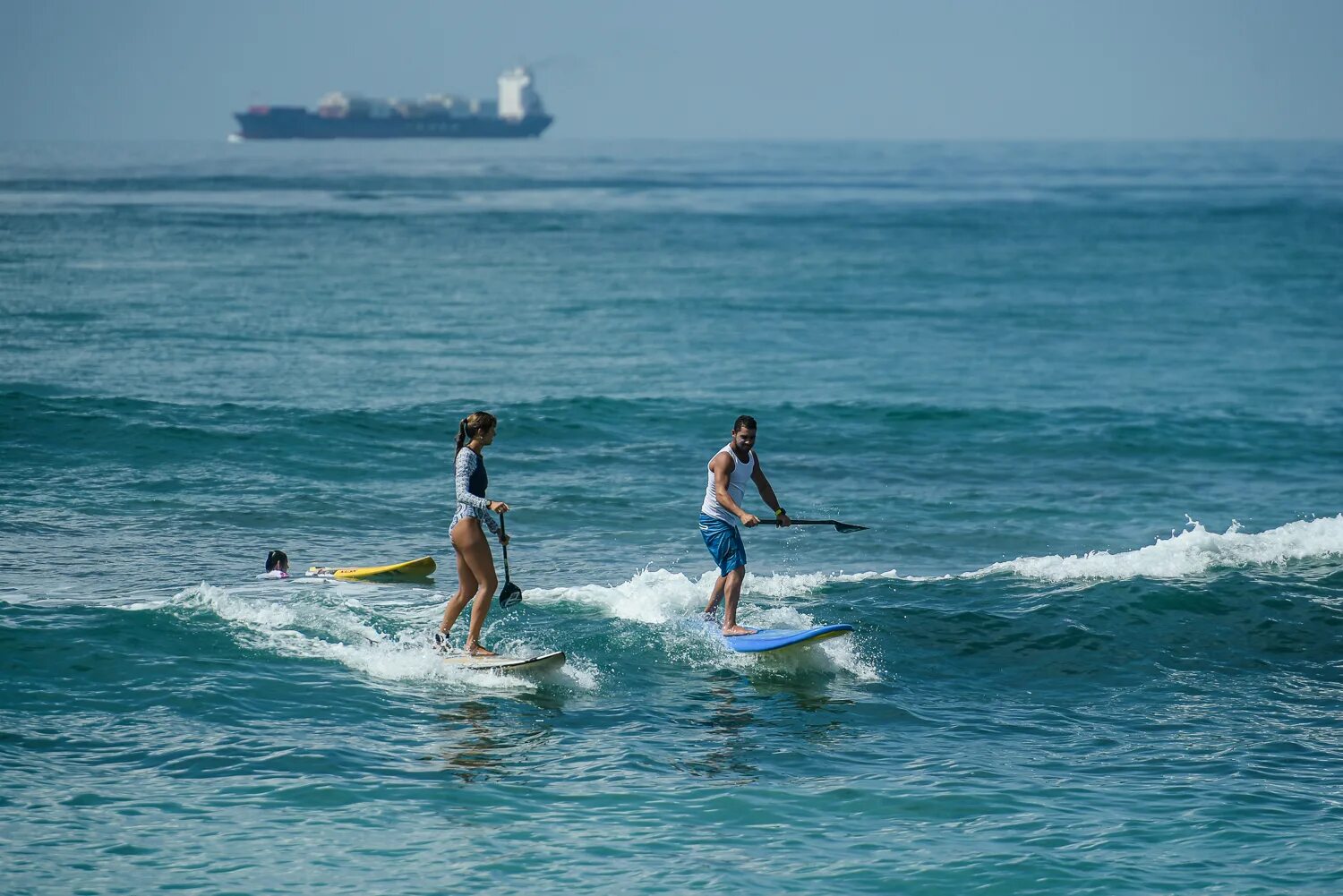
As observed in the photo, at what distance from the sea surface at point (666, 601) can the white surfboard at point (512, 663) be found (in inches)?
5.7

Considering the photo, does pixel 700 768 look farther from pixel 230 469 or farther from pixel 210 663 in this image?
pixel 230 469

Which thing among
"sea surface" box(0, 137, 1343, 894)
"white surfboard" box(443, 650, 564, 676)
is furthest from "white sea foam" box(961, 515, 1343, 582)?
"white surfboard" box(443, 650, 564, 676)

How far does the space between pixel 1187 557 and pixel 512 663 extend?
8.55 m

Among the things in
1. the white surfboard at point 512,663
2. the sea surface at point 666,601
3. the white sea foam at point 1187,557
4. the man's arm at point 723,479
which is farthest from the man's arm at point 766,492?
the white sea foam at point 1187,557

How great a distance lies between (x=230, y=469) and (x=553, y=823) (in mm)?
13602

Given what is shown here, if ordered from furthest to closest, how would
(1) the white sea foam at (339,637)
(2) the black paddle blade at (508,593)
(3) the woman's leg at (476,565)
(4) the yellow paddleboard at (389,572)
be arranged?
(4) the yellow paddleboard at (389,572), (2) the black paddle blade at (508,593), (1) the white sea foam at (339,637), (3) the woman's leg at (476,565)

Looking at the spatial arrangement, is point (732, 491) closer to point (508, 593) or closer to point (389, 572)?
point (508, 593)

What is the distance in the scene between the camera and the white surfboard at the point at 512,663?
12266 millimetres

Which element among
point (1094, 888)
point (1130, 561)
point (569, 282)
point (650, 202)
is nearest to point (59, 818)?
point (1094, 888)

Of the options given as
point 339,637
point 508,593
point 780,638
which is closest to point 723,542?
point 780,638

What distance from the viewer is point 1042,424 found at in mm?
26609

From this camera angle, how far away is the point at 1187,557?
658 inches

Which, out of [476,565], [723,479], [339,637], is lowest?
[339,637]

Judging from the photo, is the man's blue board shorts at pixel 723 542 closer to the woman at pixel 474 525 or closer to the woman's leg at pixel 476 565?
the woman at pixel 474 525
